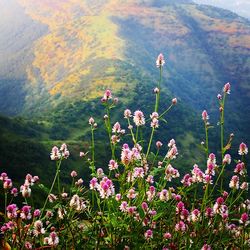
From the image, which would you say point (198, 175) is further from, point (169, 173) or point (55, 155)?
point (55, 155)

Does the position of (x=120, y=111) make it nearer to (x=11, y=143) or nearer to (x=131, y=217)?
(x=11, y=143)

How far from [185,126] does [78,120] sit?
51.6 metres

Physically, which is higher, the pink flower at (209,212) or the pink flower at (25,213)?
the pink flower at (209,212)

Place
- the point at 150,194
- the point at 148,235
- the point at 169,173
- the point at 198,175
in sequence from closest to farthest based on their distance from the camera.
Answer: the point at 148,235, the point at 150,194, the point at 198,175, the point at 169,173

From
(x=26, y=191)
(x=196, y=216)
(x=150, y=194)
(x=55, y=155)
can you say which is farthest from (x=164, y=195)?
(x=26, y=191)

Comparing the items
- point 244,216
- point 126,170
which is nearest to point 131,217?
point 126,170

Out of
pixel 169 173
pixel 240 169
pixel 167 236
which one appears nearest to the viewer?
pixel 167 236

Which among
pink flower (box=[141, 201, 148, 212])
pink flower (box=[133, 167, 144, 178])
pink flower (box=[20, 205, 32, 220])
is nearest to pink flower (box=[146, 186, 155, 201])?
pink flower (box=[133, 167, 144, 178])

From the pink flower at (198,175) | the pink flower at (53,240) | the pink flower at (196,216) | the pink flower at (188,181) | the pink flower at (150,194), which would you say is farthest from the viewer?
the pink flower at (188,181)

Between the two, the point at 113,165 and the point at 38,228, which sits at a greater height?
the point at 113,165

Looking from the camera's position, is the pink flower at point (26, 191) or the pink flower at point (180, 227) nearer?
the pink flower at point (180, 227)


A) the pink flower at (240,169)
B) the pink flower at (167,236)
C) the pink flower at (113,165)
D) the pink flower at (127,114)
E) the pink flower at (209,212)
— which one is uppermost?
the pink flower at (127,114)

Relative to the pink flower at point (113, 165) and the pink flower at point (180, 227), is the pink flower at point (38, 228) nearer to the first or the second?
the pink flower at point (113, 165)

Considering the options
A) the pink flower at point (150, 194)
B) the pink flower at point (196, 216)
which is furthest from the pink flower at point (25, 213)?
the pink flower at point (196, 216)
